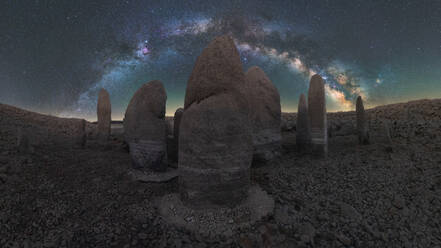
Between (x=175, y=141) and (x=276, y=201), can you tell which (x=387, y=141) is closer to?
(x=276, y=201)

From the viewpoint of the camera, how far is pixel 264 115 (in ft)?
26.2

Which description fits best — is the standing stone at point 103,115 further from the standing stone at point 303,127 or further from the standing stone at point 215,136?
the standing stone at point 303,127

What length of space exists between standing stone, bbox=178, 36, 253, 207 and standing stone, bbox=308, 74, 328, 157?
453 cm

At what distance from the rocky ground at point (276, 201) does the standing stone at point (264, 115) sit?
563 millimetres

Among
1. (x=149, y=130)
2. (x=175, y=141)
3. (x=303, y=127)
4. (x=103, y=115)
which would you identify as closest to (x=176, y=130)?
(x=175, y=141)

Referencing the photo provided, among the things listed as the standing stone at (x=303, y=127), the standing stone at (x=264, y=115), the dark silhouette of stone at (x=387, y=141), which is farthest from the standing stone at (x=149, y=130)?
the dark silhouette of stone at (x=387, y=141)

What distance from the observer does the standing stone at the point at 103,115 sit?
1253 cm

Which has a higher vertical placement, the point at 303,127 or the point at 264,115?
the point at 264,115

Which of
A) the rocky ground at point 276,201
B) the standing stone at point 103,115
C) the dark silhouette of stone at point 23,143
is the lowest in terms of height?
the rocky ground at point 276,201

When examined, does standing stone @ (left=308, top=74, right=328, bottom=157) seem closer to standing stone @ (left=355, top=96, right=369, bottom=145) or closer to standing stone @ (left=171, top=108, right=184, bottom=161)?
standing stone @ (left=355, top=96, right=369, bottom=145)

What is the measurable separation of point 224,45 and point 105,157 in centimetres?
707

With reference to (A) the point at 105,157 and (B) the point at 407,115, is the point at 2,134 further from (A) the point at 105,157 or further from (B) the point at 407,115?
(B) the point at 407,115

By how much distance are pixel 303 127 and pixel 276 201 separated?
4.70m

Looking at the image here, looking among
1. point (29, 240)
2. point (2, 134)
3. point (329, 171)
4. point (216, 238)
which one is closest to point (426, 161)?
point (329, 171)
